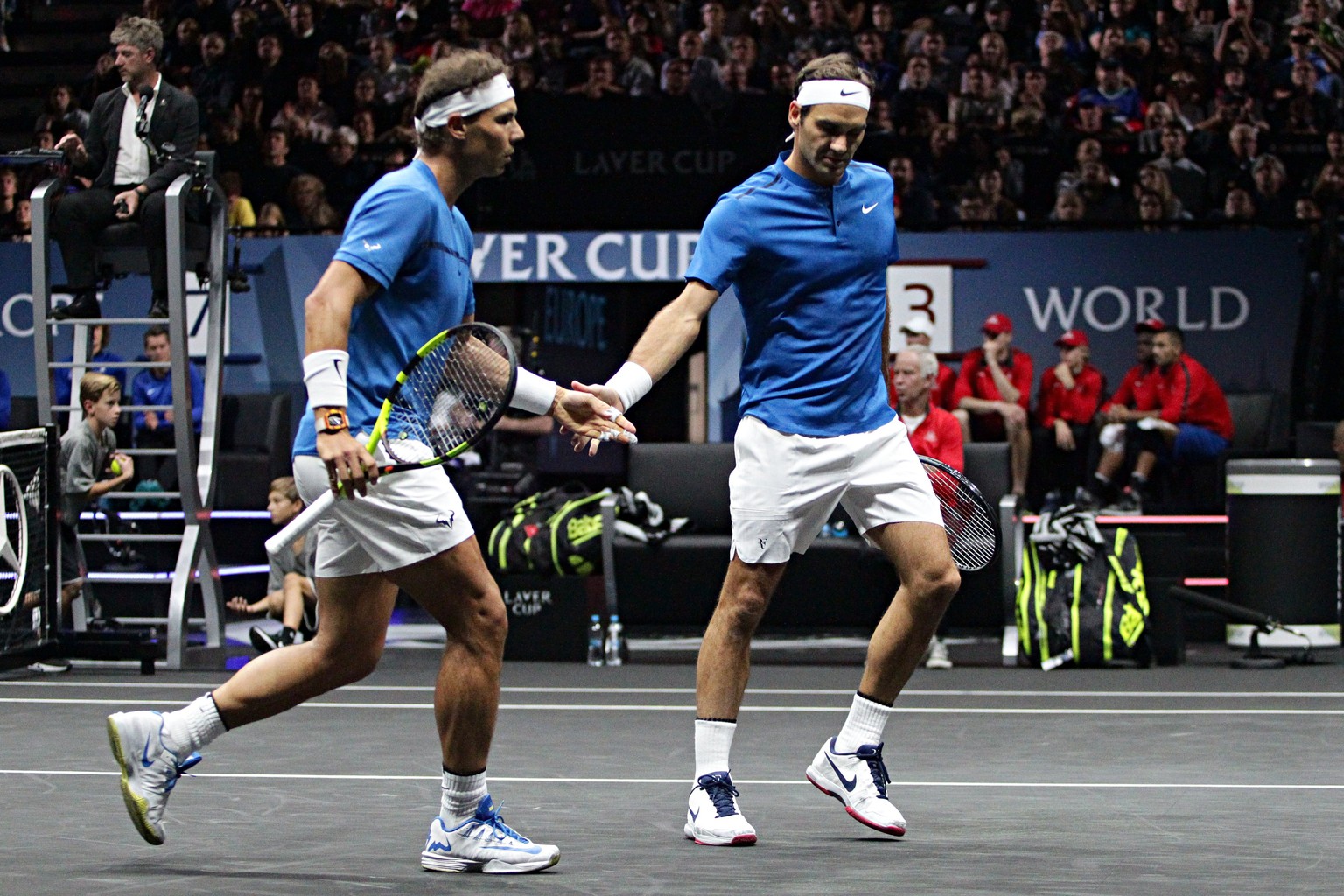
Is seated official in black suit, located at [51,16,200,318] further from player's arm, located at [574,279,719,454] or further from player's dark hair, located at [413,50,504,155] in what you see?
player's dark hair, located at [413,50,504,155]

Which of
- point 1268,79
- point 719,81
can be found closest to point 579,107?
point 719,81

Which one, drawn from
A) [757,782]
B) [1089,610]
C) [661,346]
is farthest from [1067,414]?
[661,346]

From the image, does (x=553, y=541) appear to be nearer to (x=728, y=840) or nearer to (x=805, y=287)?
(x=805, y=287)

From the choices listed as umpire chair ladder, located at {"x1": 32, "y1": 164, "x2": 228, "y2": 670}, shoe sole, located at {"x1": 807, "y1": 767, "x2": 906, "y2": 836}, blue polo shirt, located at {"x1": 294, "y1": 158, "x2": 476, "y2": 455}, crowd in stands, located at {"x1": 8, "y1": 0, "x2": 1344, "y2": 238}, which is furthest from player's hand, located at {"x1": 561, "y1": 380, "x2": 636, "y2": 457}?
crowd in stands, located at {"x1": 8, "y1": 0, "x2": 1344, "y2": 238}

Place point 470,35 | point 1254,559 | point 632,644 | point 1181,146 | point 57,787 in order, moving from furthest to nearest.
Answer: point 470,35 → point 1181,146 → point 632,644 → point 1254,559 → point 57,787

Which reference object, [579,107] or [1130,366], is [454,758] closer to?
[1130,366]

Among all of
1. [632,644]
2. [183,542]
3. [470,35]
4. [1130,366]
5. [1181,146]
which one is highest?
[470,35]

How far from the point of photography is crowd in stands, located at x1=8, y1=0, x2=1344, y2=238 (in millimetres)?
13844

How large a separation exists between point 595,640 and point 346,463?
6222mm

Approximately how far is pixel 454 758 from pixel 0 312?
10.2 m

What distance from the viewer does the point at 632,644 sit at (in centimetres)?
1130

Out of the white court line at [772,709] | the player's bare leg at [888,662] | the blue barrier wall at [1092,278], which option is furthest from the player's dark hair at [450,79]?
the blue barrier wall at [1092,278]

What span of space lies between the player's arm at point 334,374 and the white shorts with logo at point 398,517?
130 millimetres

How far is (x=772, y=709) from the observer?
803 cm
